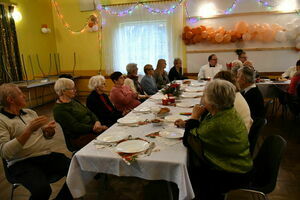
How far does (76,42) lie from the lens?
7500 millimetres

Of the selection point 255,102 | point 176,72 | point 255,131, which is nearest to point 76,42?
point 176,72

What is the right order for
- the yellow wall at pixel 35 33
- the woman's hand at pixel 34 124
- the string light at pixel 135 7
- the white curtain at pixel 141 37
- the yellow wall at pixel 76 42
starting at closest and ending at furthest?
the woman's hand at pixel 34 124, the yellow wall at pixel 35 33, the string light at pixel 135 7, the white curtain at pixel 141 37, the yellow wall at pixel 76 42

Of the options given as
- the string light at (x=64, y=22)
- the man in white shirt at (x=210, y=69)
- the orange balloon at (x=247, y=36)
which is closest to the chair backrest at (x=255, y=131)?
the man in white shirt at (x=210, y=69)

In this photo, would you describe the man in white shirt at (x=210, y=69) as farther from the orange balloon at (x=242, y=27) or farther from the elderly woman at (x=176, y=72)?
the orange balloon at (x=242, y=27)

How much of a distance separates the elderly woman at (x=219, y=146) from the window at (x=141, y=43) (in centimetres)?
527

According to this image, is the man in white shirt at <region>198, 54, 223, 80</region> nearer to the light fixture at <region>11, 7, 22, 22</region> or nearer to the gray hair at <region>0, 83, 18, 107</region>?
the gray hair at <region>0, 83, 18, 107</region>

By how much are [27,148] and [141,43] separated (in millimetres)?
5355

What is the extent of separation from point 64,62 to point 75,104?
5633mm

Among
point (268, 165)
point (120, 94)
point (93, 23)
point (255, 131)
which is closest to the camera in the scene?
point (268, 165)

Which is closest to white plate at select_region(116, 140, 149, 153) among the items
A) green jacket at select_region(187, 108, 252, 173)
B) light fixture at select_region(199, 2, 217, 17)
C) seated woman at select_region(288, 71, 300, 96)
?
green jacket at select_region(187, 108, 252, 173)

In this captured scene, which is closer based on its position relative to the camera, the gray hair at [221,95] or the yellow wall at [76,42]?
the gray hair at [221,95]

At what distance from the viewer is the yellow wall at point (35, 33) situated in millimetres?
6336

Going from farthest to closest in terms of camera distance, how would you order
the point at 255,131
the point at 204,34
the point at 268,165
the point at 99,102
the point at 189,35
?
the point at 189,35
the point at 204,34
the point at 99,102
the point at 255,131
the point at 268,165

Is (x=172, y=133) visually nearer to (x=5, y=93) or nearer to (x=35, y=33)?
(x=5, y=93)
